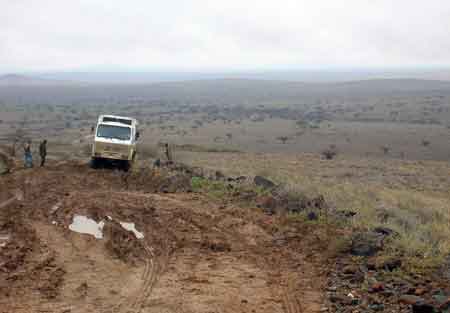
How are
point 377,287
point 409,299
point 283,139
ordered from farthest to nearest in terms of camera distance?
point 283,139 < point 377,287 < point 409,299

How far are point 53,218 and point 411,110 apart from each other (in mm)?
77672

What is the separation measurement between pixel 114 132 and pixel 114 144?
3.07 ft

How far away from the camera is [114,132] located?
22.8m

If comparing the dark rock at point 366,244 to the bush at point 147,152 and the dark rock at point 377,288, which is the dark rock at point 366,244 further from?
the bush at point 147,152

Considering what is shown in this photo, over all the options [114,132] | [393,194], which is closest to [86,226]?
[114,132]

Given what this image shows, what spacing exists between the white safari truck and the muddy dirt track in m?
5.75

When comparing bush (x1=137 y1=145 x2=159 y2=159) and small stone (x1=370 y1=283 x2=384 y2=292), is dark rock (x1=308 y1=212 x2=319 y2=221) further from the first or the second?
bush (x1=137 y1=145 x2=159 y2=159)

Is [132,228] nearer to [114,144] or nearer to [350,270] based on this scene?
[350,270]

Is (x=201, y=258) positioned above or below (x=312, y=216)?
below

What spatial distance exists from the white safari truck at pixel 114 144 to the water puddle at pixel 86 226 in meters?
8.31

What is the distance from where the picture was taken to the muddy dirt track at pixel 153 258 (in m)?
8.37

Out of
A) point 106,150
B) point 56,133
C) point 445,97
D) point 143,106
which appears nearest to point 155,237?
point 106,150

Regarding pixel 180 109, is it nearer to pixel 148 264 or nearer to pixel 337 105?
pixel 337 105

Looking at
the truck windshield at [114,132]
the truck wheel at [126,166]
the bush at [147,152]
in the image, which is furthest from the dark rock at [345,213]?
the bush at [147,152]
